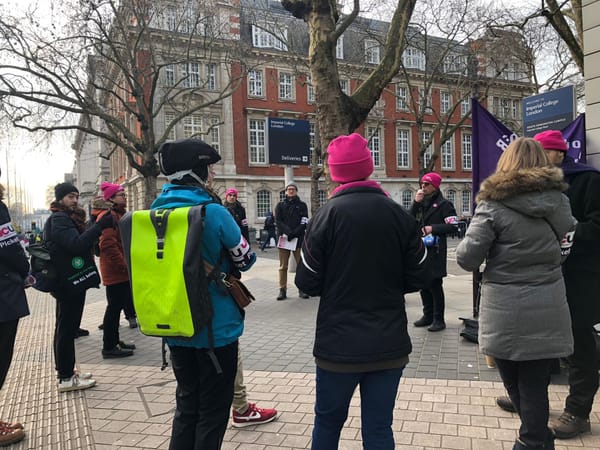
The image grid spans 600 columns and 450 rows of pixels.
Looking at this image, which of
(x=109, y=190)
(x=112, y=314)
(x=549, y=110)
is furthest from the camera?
(x=549, y=110)

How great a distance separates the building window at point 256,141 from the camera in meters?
35.4

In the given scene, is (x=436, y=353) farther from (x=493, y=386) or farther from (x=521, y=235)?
(x=521, y=235)

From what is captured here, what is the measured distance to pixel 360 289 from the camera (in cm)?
227

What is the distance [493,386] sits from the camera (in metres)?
4.17

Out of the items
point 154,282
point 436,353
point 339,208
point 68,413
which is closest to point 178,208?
point 154,282

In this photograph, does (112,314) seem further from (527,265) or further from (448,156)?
(448,156)

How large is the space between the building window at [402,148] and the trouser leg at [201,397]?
4117cm

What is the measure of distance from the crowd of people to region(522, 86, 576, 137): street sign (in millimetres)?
4233

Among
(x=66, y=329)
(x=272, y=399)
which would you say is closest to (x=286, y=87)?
(x=66, y=329)

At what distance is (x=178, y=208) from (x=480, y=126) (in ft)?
13.9

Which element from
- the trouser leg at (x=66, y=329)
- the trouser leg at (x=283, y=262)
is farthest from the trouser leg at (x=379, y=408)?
the trouser leg at (x=283, y=262)

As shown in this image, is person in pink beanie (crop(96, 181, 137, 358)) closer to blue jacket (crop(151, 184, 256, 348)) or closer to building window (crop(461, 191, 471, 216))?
blue jacket (crop(151, 184, 256, 348))

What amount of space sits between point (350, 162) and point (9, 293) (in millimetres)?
2897

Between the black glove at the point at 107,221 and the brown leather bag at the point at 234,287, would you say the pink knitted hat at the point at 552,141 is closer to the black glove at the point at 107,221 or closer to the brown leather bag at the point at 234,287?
the brown leather bag at the point at 234,287
